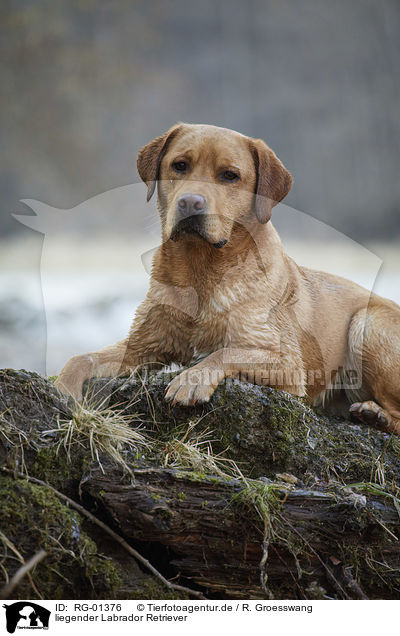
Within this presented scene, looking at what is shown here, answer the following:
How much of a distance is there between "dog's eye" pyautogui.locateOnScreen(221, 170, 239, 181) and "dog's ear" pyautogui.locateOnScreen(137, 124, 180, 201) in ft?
1.32

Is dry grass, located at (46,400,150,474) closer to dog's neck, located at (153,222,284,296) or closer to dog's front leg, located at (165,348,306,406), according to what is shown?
dog's front leg, located at (165,348,306,406)

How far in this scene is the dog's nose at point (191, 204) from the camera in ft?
9.52

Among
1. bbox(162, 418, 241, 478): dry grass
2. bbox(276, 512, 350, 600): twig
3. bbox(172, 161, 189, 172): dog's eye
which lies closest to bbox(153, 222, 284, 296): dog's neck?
bbox(172, 161, 189, 172): dog's eye

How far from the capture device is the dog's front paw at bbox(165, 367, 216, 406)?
9.11 feet

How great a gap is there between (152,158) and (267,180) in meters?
0.68

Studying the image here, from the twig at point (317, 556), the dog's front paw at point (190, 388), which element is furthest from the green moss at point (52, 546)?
the dog's front paw at point (190, 388)

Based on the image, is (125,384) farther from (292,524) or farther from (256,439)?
(292,524)

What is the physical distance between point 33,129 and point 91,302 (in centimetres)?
114

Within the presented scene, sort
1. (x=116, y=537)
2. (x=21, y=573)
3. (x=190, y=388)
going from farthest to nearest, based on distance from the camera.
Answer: (x=190, y=388) < (x=116, y=537) < (x=21, y=573)

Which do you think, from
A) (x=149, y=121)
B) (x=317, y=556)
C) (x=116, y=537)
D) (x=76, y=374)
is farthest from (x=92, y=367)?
(x=317, y=556)

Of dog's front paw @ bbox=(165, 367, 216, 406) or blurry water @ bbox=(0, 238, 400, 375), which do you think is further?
blurry water @ bbox=(0, 238, 400, 375)
